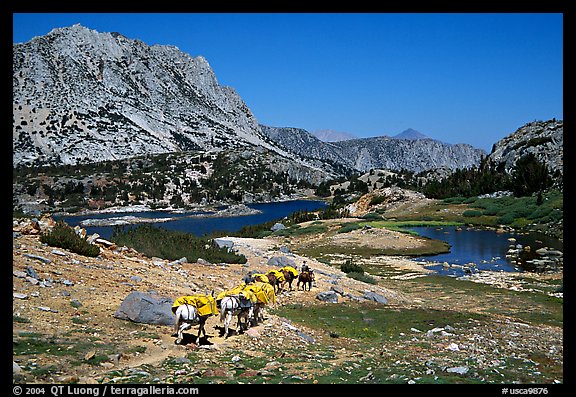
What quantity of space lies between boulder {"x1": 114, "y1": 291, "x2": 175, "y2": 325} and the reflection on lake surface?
22152 millimetres

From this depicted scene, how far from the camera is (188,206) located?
108 meters

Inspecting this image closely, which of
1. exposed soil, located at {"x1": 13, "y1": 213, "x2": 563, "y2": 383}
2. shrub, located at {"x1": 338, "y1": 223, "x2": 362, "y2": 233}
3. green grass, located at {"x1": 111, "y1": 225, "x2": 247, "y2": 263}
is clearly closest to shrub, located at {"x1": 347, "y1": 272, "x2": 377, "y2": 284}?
exposed soil, located at {"x1": 13, "y1": 213, "x2": 563, "y2": 383}

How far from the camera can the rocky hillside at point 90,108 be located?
136625mm

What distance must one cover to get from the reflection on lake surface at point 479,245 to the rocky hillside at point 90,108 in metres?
115

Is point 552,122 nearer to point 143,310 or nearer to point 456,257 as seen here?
point 456,257

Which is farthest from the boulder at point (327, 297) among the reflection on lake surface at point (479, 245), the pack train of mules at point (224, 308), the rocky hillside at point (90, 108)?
the rocky hillside at point (90, 108)

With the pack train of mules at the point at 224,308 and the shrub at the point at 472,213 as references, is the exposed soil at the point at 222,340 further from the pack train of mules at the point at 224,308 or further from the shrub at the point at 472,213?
the shrub at the point at 472,213

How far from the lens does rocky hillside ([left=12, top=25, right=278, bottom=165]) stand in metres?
137

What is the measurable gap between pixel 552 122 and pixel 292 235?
216ft

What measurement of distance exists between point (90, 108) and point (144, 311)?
16230 centimetres

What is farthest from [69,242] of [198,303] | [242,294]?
→ [198,303]

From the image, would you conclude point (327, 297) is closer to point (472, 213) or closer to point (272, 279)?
point (272, 279)
